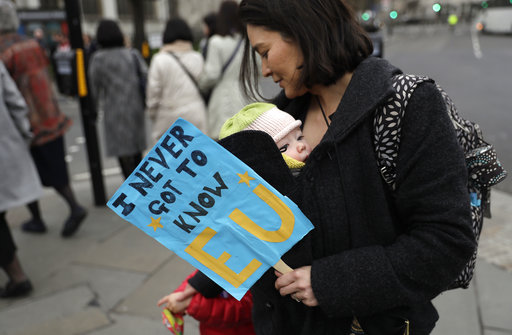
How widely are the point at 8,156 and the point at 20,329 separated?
121cm

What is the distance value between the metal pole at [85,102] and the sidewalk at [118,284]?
440mm

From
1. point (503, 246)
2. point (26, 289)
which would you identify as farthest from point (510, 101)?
point (26, 289)

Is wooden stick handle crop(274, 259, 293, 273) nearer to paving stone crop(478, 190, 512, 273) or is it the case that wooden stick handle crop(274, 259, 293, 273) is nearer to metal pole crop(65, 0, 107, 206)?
paving stone crop(478, 190, 512, 273)

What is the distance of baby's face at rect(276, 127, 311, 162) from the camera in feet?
4.38

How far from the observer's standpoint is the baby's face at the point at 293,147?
1334mm

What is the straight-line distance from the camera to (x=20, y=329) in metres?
3.01

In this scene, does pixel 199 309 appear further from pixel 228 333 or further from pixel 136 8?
pixel 136 8

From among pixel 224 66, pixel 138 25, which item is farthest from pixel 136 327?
pixel 138 25

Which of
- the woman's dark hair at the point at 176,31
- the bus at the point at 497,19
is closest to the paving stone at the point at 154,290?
the woman's dark hair at the point at 176,31

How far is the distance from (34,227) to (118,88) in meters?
1.62

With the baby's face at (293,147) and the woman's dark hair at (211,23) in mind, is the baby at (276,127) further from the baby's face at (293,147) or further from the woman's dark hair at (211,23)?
the woman's dark hair at (211,23)

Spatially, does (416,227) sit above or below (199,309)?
above

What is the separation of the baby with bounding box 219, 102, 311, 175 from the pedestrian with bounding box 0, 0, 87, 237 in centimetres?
307

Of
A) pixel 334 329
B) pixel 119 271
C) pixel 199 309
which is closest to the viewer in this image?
pixel 334 329
